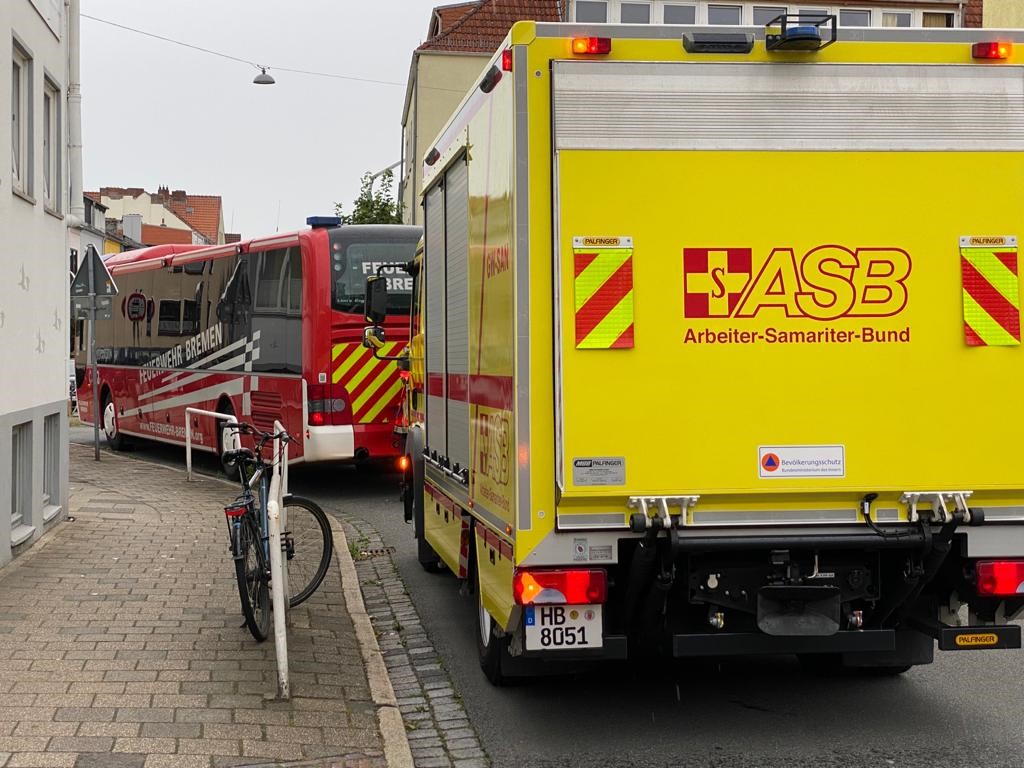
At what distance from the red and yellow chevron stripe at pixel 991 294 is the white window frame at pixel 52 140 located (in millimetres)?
8894

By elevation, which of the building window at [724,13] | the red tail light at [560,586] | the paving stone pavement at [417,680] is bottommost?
the paving stone pavement at [417,680]

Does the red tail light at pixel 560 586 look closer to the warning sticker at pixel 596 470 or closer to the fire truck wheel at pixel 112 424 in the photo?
the warning sticker at pixel 596 470

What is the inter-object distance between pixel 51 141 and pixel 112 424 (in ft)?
37.8

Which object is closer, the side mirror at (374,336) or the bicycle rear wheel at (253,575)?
the bicycle rear wheel at (253,575)

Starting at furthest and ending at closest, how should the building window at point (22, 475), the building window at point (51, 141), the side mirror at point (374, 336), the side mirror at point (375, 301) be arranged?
1. the building window at point (51, 141)
2. the side mirror at point (374, 336)
3. the side mirror at point (375, 301)
4. the building window at point (22, 475)

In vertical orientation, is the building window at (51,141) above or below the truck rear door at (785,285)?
above

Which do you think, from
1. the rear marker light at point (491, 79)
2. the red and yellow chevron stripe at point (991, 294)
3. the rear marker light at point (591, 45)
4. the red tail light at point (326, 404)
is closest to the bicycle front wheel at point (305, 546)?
the rear marker light at point (491, 79)

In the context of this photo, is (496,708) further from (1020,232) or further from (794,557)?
(1020,232)

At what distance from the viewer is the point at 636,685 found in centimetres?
721

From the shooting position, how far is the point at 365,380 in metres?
16.0

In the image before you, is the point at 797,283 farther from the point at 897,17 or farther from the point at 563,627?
the point at 897,17

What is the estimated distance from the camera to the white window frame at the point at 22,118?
36.5 feet

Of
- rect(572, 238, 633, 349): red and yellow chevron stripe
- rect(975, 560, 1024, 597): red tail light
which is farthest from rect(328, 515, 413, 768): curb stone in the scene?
rect(975, 560, 1024, 597): red tail light

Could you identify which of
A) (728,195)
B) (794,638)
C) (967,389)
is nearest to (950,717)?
(794,638)
